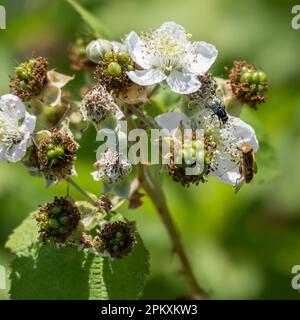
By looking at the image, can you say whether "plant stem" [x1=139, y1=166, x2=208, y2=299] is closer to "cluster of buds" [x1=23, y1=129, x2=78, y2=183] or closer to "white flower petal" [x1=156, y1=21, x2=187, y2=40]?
"cluster of buds" [x1=23, y1=129, x2=78, y2=183]

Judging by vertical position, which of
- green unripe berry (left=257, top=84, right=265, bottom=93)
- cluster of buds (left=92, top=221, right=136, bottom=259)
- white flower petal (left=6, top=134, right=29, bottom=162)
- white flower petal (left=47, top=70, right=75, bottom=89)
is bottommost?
cluster of buds (left=92, top=221, right=136, bottom=259)

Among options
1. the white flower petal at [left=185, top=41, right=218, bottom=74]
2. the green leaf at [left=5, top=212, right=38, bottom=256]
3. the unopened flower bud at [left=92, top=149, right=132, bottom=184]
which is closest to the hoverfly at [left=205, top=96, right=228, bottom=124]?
the white flower petal at [left=185, top=41, right=218, bottom=74]

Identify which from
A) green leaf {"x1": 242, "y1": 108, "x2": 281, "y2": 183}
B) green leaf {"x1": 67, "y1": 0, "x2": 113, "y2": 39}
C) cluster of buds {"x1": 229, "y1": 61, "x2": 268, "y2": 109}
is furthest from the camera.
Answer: green leaf {"x1": 242, "y1": 108, "x2": 281, "y2": 183}

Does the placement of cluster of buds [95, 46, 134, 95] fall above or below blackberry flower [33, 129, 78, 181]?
above

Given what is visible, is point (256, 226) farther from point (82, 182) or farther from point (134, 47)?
point (134, 47)

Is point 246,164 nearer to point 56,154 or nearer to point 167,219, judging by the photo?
point 167,219

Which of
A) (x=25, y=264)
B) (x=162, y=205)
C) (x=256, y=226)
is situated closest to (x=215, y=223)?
(x=256, y=226)

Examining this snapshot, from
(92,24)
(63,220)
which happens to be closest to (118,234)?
(63,220)
